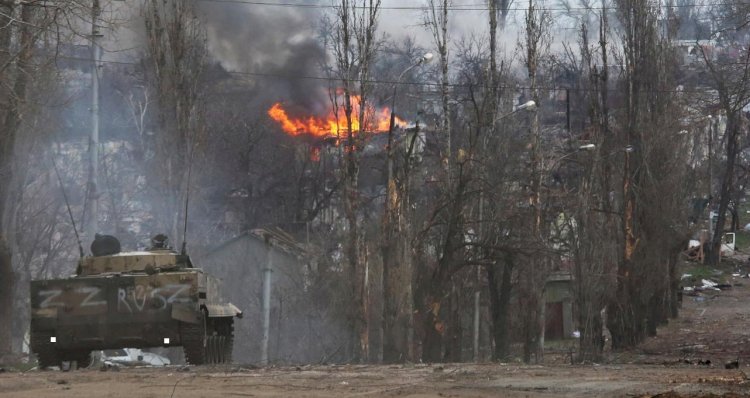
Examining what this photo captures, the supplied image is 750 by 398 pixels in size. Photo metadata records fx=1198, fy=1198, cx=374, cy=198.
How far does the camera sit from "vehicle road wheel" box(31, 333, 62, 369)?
19.7 metres

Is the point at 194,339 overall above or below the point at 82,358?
above

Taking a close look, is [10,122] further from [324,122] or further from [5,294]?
[324,122]

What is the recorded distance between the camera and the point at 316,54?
39281mm

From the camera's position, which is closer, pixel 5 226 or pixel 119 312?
pixel 119 312

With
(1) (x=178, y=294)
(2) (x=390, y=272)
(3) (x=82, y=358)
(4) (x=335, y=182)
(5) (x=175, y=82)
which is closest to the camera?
(1) (x=178, y=294)

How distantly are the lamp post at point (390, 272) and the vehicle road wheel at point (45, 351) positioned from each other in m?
8.92

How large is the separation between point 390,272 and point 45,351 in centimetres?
1023

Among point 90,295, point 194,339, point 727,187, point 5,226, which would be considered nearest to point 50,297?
point 90,295

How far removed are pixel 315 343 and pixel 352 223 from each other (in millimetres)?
14267

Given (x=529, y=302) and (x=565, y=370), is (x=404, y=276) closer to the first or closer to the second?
(x=529, y=302)

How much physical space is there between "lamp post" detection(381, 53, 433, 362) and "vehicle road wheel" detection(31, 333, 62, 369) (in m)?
8.92

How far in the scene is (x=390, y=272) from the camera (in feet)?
92.7

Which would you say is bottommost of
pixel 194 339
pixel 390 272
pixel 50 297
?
pixel 194 339

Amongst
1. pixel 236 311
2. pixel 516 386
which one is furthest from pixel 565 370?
pixel 236 311
